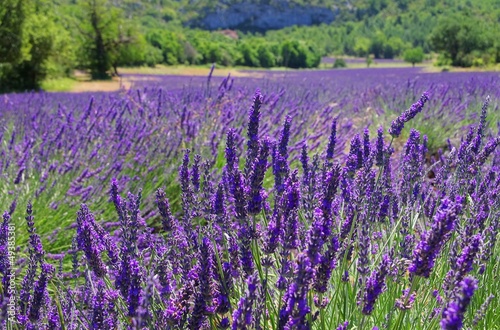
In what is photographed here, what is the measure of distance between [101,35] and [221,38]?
43596mm

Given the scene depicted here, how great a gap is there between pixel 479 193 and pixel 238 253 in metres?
1.25

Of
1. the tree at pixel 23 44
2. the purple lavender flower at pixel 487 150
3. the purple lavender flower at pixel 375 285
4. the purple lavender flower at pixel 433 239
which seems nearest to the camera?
the purple lavender flower at pixel 433 239

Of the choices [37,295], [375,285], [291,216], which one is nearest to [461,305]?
[375,285]

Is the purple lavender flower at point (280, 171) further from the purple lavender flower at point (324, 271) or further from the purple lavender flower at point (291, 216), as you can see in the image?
the purple lavender flower at point (324, 271)

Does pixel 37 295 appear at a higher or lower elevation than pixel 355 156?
lower

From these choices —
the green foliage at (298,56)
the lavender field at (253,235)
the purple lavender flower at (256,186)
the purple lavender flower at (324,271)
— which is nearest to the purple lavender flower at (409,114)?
the lavender field at (253,235)

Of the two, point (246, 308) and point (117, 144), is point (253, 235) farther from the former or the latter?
point (117, 144)

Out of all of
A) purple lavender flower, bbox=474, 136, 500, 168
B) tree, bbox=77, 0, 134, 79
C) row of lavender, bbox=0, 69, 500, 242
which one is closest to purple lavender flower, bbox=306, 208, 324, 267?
purple lavender flower, bbox=474, 136, 500, 168

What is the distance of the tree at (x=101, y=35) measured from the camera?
28.7 meters

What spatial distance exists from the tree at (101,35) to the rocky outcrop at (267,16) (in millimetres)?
96511

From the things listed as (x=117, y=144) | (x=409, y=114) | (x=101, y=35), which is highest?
(x=101, y=35)

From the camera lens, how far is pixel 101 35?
28.8 meters

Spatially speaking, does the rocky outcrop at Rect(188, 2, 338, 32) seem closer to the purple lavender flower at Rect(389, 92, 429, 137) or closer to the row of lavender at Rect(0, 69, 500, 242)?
the row of lavender at Rect(0, 69, 500, 242)

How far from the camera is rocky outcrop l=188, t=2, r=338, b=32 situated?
124 m
